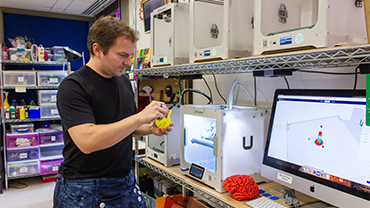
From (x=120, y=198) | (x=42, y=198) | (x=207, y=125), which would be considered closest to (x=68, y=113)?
(x=120, y=198)

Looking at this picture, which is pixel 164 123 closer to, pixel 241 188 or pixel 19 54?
pixel 241 188

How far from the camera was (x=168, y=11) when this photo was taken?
68.8 inches

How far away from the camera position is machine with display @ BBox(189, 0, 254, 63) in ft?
4.22

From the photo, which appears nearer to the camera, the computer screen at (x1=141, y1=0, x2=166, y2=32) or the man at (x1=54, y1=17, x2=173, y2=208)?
the man at (x1=54, y1=17, x2=173, y2=208)

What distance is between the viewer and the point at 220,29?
63.1 inches

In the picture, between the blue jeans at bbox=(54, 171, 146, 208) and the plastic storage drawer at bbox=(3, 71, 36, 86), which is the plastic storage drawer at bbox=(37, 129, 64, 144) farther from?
the blue jeans at bbox=(54, 171, 146, 208)

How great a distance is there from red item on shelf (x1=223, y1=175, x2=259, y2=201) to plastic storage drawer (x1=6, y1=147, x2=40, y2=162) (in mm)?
3606

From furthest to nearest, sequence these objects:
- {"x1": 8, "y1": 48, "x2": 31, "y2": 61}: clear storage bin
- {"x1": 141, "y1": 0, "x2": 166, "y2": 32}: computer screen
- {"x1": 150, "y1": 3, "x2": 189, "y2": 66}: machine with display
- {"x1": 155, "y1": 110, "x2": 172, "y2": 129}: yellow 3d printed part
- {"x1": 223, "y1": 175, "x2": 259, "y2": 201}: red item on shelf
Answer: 1. {"x1": 8, "y1": 48, "x2": 31, "y2": 61}: clear storage bin
2. {"x1": 141, "y1": 0, "x2": 166, "y2": 32}: computer screen
3. {"x1": 150, "y1": 3, "x2": 189, "y2": 66}: machine with display
4. {"x1": 155, "y1": 110, "x2": 172, "y2": 129}: yellow 3d printed part
5. {"x1": 223, "y1": 175, "x2": 259, "y2": 201}: red item on shelf

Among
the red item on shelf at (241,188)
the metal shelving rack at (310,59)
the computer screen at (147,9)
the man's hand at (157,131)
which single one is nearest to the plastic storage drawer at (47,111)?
the computer screen at (147,9)

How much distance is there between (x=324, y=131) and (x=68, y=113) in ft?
3.58

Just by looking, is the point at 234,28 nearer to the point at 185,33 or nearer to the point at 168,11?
the point at 185,33

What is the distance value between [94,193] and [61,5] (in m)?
3.74

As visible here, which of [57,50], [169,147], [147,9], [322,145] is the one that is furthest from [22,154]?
[322,145]

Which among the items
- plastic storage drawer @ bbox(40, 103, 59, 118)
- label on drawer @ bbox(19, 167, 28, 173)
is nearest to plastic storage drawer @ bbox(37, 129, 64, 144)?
plastic storage drawer @ bbox(40, 103, 59, 118)
